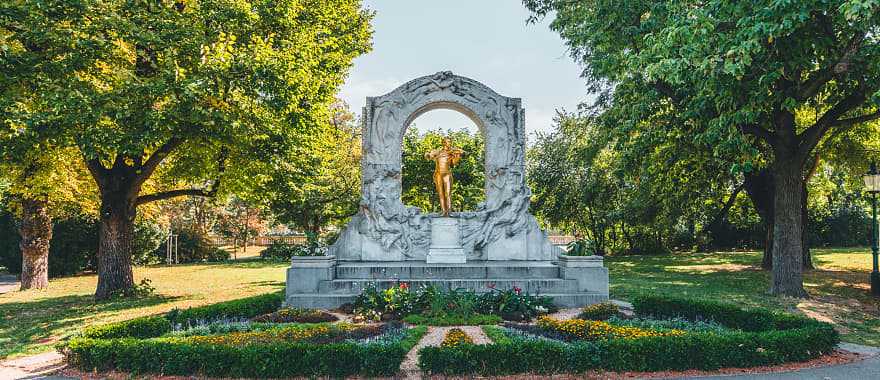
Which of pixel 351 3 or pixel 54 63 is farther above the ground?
pixel 351 3

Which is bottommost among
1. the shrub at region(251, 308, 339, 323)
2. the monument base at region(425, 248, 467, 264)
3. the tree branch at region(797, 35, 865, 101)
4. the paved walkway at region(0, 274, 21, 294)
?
the paved walkway at region(0, 274, 21, 294)

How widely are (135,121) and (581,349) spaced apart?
37.7 feet

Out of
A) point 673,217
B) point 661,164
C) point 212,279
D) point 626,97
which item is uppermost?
point 626,97

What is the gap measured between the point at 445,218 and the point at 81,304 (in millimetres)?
10741

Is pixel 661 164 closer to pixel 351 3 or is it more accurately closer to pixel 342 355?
pixel 351 3

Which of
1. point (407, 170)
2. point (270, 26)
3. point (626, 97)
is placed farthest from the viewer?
point (407, 170)

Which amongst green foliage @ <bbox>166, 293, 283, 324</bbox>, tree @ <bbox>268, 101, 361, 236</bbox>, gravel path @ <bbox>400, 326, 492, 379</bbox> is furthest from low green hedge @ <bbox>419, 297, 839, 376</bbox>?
tree @ <bbox>268, 101, 361, 236</bbox>

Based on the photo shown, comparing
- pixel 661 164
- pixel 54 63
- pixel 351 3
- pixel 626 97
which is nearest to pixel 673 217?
pixel 661 164

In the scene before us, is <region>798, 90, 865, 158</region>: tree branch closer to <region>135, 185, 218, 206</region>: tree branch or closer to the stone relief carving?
the stone relief carving

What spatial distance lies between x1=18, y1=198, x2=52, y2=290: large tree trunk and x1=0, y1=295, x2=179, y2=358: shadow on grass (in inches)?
121

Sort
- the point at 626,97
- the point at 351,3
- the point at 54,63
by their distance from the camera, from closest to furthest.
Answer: the point at 54,63 → the point at 626,97 → the point at 351,3

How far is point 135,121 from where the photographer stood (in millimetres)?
12695

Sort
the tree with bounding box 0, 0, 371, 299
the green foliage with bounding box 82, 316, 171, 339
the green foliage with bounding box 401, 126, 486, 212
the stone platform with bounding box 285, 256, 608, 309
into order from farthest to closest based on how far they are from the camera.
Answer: the green foliage with bounding box 401, 126, 486, 212 → the stone platform with bounding box 285, 256, 608, 309 → the tree with bounding box 0, 0, 371, 299 → the green foliage with bounding box 82, 316, 171, 339

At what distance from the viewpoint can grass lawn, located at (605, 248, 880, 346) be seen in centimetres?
1214
